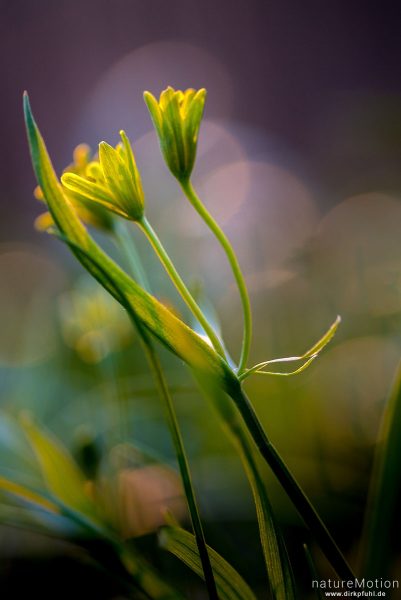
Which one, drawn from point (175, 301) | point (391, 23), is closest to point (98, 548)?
point (175, 301)

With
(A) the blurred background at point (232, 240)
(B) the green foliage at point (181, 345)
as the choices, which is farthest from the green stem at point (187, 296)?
(A) the blurred background at point (232, 240)

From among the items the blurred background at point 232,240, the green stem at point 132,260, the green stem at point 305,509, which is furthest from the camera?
the blurred background at point 232,240

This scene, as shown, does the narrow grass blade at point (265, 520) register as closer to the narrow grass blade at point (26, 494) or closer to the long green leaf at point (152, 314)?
the long green leaf at point (152, 314)

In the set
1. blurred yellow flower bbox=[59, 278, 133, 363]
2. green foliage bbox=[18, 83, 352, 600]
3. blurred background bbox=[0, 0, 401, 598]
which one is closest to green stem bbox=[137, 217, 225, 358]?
green foliage bbox=[18, 83, 352, 600]

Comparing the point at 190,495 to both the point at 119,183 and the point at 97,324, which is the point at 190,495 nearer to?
the point at 119,183

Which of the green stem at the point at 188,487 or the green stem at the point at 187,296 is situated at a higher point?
the green stem at the point at 187,296

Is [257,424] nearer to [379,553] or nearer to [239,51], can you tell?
[379,553]
